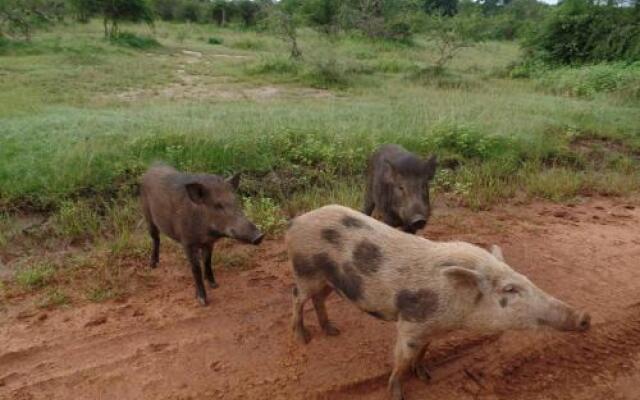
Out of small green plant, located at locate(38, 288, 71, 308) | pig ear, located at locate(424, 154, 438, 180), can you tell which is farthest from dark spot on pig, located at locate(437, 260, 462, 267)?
small green plant, located at locate(38, 288, 71, 308)

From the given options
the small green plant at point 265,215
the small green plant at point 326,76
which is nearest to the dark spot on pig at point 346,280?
the small green plant at point 265,215

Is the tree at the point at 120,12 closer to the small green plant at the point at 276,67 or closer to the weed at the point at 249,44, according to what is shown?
the weed at the point at 249,44

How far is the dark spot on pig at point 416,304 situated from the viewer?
11.6 feet

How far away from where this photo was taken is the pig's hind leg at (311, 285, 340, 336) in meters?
4.40

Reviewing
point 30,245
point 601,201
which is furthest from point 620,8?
point 30,245

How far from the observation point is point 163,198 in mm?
5211

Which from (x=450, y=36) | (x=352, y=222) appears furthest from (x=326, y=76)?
(x=352, y=222)

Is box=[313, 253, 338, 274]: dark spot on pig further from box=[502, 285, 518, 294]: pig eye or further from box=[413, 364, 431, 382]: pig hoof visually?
box=[502, 285, 518, 294]: pig eye

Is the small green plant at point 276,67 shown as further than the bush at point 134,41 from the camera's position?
No

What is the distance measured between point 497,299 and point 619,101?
1251cm

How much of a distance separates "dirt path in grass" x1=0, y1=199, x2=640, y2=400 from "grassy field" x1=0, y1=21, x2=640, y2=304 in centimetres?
62

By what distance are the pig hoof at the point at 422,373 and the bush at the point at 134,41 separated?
2022 centimetres

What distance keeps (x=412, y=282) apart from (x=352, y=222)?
652 millimetres

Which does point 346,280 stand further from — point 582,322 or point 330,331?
point 582,322
